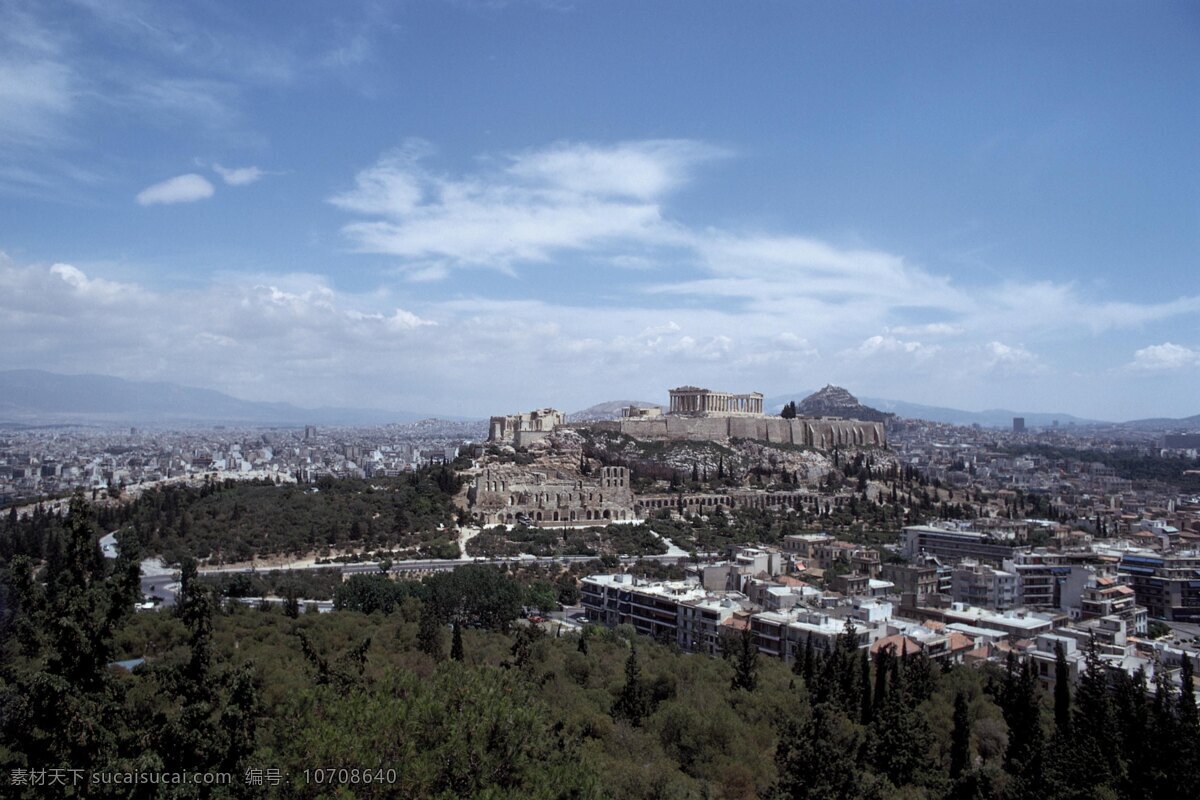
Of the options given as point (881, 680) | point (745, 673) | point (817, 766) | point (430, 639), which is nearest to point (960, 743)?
point (881, 680)

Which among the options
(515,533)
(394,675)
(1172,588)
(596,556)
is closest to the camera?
(394,675)

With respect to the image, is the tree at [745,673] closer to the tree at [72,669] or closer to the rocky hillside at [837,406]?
the tree at [72,669]

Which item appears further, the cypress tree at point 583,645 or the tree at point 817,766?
the cypress tree at point 583,645

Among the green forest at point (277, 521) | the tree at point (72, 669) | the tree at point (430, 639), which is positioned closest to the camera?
the tree at point (72, 669)

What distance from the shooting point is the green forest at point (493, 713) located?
9.30 meters

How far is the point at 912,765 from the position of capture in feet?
55.7

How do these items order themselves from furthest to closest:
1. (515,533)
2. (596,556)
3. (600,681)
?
(515,533) → (596,556) → (600,681)

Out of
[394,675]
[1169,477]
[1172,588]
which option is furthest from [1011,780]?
[1169,477]

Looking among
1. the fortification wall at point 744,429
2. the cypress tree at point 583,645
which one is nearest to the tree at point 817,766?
the cypress tree at point 583,645

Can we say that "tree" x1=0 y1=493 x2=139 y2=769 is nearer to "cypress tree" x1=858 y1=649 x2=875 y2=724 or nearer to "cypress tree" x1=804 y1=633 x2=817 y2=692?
"cypress tree" x1=858 y1=649 x2=875 y2=724

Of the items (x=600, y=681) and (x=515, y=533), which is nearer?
(x=600, y=681)

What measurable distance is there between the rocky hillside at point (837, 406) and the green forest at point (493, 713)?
124m

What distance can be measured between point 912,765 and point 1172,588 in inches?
1134

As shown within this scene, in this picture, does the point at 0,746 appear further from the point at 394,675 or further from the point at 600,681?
the point at 600,681
